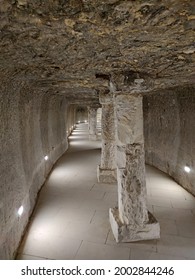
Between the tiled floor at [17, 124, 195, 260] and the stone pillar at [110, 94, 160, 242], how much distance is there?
0.74ft

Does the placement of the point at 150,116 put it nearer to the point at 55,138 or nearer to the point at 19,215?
the point at 55,138

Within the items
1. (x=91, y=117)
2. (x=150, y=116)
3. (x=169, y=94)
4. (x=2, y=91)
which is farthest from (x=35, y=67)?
(x=91, y=117)

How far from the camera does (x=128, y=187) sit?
13.3 ft

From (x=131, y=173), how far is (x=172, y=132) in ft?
13.9

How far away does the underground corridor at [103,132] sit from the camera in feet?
6.08

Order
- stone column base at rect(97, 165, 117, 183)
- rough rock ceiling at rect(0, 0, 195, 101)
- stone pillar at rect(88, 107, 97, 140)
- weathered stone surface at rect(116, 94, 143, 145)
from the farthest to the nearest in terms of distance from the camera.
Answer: stone pillar at rect(88, 107, 97, 140) → stone column base at rect(97, 165, 117, 183) → weathered stone surface at rect(116, 94, 143, 145) → rough rock ceiling at rect(0, 0, 195, 101)

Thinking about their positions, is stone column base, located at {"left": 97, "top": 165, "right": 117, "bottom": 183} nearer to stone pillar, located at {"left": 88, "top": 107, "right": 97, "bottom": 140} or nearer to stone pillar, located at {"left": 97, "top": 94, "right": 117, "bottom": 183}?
stone pillar, located at {"left": 97, "top": 94, "right": 117, "bottom": 183}

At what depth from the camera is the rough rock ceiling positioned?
1.63 meters

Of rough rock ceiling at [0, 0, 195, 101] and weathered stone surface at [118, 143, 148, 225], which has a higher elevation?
rough rock ceiling at [0, 0, 195, 101]

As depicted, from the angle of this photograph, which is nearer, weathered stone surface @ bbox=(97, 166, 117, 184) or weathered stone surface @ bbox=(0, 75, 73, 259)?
weathered stone surface @ bbox=(0, 75, 73, 259)

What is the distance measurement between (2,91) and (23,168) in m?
1.96

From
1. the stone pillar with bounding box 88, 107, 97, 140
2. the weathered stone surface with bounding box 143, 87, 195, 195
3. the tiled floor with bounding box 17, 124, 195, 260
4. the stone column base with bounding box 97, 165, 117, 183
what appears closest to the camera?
the tiled floor with bounding box 17, 124, 195, 260

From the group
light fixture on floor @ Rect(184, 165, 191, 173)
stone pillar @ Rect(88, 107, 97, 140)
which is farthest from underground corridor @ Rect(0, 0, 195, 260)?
stone pillar @ Rect(88, 107, 97, 140)

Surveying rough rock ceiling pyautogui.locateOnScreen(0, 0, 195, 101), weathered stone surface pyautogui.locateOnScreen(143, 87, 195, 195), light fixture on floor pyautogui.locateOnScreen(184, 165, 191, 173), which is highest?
rough rock ceiling pyautogui.locateOnScreen(0, 0, 195, 101)
